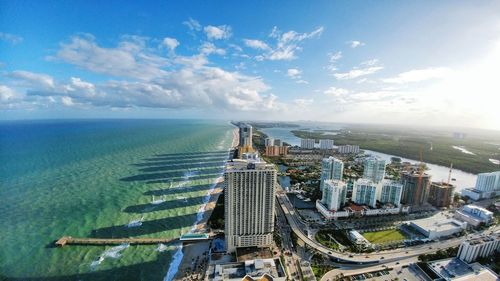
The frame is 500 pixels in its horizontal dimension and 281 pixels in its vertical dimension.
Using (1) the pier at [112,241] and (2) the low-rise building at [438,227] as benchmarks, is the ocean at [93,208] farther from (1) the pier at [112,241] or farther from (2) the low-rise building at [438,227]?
(2) the low-rise building at [438,227]

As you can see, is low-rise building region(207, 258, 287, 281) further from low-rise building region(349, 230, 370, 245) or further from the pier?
low-rise building region(349, 230, 370, 245)

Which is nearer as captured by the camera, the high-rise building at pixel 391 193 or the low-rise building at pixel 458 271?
the low-rise building at pixel 458 271

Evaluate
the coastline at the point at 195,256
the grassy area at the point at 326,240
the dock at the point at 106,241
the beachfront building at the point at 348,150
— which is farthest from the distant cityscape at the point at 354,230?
the beachfront building at the point at 348,150

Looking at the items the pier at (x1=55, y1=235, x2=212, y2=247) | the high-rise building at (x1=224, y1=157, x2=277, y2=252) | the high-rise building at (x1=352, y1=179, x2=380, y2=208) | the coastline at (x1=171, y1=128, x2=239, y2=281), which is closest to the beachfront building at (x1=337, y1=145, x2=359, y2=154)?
the high-rise building at (x1=352, y1=179, x2=380, y2=208)

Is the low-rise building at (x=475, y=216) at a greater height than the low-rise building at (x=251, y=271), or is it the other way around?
the low-rise building at (x=251, y=271)

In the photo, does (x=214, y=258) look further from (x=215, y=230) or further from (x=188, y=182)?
(x=188, y=182)

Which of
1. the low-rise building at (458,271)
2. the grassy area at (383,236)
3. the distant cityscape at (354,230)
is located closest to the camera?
the low-rise building at (458,271)

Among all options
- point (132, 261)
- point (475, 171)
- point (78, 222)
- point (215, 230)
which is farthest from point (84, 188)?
point (475, 171)

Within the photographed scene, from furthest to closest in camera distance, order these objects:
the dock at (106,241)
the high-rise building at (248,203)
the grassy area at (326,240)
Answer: the grassy area at (326,240)
the dock at (106,241)
the high-rise building at (248,203)
